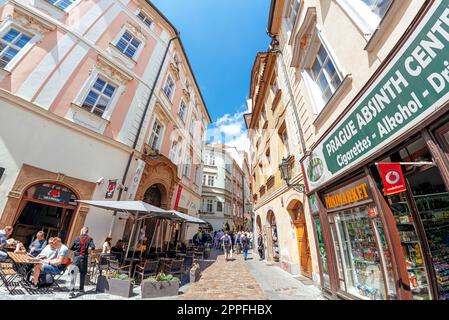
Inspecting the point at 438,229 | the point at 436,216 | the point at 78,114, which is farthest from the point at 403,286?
the point at 78,114

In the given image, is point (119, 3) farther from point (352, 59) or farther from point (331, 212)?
point (331, 212)

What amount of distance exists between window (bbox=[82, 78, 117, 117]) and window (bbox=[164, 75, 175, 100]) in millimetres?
4633

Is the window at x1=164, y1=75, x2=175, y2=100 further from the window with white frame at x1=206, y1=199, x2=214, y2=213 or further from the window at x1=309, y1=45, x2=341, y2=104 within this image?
the window with white frame at x1=206, y1=199, x2=214, y2=213

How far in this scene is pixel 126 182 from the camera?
9203 millimetres

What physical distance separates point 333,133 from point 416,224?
7.73 ft

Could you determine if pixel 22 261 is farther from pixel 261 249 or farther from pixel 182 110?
pixel 182 110

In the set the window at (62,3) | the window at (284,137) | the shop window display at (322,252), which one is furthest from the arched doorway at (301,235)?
the window at (62,3)

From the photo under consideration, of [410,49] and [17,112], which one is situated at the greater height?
[17,112]

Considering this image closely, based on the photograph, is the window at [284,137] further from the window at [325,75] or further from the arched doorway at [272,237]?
the arched doorway at [272,237]

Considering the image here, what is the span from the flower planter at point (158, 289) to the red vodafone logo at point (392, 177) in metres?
5.52

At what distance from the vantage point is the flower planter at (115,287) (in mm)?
4699

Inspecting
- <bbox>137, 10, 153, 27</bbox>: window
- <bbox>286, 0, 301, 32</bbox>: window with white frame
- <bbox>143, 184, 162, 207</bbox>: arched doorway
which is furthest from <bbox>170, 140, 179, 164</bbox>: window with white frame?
<bbox>286, 0, 301, 32</bbox>: window with white frame

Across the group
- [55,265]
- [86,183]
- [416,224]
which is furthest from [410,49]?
[86,183]
